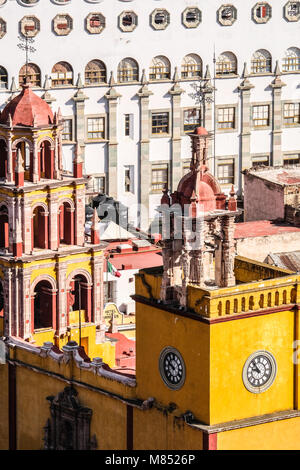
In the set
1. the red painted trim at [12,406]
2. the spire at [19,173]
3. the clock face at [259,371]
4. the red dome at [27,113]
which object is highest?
the red dome at [27,113]

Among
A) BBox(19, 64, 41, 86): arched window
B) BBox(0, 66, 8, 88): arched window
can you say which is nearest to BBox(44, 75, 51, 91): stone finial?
BBox(19, 64, 41, 86): arched window

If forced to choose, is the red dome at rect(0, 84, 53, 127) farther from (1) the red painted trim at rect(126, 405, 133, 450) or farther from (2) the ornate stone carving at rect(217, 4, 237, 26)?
(2) the ornate stone carving at rect(217, 4, 237, 26)

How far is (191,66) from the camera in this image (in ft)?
530

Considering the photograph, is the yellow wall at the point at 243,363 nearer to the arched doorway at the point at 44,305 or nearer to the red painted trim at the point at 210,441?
the red painted trim at the point at 210,441

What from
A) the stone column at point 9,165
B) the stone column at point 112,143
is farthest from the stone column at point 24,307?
the stone column at point 112,143

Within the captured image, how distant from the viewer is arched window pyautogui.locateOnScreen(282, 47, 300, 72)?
165875 mm

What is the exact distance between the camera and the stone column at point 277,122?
166m

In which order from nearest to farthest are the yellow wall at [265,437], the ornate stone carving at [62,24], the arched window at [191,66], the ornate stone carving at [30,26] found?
the yellow wall at [265,437] < the ornate stone carving at [30,26] < the ornate stone carving at [62,24] < the arched window at [191,66]

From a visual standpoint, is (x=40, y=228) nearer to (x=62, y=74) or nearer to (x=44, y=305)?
(x=44, y=305)

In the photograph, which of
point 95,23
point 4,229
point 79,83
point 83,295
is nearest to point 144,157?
point 79,83

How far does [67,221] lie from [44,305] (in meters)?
4.10

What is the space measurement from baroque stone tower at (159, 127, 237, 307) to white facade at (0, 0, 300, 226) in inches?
2703

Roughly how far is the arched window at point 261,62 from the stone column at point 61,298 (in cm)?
6840
